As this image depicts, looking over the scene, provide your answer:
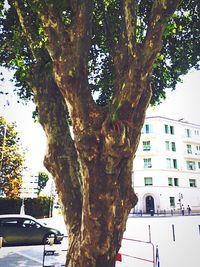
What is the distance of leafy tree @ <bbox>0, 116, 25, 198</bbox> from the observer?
101ft

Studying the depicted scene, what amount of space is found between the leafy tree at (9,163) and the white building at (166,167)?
1846cm

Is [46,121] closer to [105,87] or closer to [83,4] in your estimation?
[83,4]

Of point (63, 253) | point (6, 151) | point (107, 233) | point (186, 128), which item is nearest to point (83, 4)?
point (107, 233)

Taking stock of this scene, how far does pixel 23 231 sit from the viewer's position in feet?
46.2

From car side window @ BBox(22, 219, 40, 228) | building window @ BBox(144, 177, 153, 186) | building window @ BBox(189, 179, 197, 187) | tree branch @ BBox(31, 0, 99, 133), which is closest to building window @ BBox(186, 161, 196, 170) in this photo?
building window @ BBox(189, 179, 197, 187)

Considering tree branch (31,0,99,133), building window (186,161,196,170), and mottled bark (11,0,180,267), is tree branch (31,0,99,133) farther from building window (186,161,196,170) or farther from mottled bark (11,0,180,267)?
building window (186,161,196,170)

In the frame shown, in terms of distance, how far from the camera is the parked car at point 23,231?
13.8 meters

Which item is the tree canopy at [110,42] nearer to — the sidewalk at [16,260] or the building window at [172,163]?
the sidewalk at [16,260]

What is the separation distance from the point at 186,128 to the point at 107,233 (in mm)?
46890

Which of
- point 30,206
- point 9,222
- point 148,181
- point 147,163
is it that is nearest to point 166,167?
point 147,163

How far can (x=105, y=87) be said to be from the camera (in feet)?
31.3

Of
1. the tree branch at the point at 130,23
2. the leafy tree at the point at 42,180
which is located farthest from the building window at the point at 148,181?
the tree branch at the point at 130,23

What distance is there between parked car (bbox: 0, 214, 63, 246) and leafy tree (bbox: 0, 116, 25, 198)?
16.9 meters

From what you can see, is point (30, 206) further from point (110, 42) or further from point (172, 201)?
point (110, 42)
